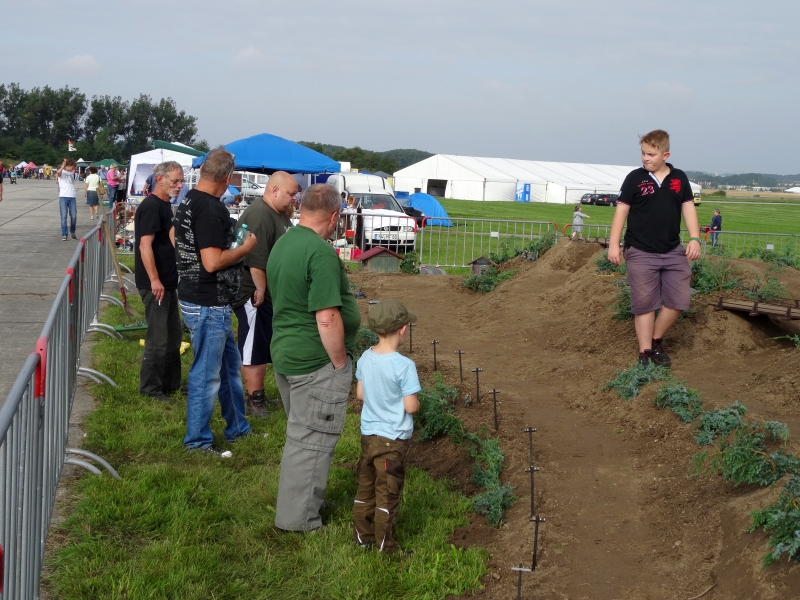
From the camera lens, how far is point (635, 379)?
→ 20.4 ft

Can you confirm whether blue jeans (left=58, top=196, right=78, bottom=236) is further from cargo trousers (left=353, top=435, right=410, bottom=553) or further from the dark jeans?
cargo trousers (left=353, top=435, right=410, bottom=553)

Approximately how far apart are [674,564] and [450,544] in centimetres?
112

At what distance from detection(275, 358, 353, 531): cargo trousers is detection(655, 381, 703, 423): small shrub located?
7.86ft

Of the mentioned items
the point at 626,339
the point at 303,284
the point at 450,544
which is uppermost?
the point at 303,284

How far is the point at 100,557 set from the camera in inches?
157

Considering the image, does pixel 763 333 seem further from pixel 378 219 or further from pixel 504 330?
pixel 378 219

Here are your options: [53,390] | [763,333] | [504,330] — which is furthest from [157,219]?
[763,333]

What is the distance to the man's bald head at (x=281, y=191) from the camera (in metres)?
5.94

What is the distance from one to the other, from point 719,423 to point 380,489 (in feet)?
7.25

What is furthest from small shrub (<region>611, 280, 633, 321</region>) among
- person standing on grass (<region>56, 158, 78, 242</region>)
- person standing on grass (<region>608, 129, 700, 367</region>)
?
person standing on grass (<region>56, 158, 78, 242</region>)

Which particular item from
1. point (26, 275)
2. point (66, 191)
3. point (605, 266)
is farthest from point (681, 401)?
point (66, 191)

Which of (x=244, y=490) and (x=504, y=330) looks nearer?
(x=244, y=490)

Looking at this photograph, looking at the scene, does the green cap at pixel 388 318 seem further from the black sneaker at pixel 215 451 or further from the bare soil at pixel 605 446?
the black sneaker at pixel 215 451

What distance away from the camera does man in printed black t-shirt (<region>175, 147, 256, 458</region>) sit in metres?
5.21
